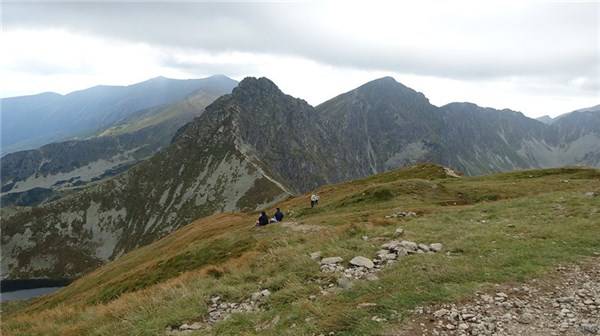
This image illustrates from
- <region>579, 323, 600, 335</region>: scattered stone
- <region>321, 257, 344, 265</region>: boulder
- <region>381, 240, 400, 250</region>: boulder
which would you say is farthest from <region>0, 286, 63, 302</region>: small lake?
<region>579, 323, 600, 335</region>: scattered stone

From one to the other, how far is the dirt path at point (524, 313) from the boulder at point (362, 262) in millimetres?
4755

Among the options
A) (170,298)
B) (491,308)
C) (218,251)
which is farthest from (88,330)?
(218,251)

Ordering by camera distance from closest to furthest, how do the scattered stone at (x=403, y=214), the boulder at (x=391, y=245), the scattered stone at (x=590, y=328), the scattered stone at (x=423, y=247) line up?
1. the scattered stone at (x=590, y=328)
2. the scattered stone at (x=423, y=247)
3. the boulder at (x=391, y=245)
4. the scattered stone at (x=403, y=214)

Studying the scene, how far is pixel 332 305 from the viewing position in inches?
545

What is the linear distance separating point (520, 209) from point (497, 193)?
740 inches

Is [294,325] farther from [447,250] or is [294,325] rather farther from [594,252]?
[594,252]

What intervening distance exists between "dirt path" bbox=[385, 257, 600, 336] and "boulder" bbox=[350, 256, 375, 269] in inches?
187

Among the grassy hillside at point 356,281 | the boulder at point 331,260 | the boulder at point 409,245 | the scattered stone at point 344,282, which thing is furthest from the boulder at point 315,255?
the boulder at point 409,245

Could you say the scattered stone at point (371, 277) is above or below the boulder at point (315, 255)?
above

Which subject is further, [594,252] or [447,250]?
[447,250]

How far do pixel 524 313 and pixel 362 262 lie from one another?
269 inches

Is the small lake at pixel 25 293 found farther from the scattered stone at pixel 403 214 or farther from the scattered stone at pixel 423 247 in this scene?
the scattered stone at pixel 423 247

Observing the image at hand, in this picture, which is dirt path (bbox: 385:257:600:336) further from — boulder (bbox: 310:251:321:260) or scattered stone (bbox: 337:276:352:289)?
boulder (bbox: 310:251:321:260)

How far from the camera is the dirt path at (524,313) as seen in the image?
1139 cm
